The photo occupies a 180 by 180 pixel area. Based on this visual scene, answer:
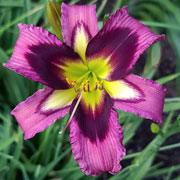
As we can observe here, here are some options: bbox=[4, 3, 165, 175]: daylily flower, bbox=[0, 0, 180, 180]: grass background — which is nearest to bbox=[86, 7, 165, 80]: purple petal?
bbox=[4, 3, 165, 175]: daylily flower

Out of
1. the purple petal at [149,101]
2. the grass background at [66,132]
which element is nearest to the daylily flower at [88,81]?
the purple petal at [149,101]

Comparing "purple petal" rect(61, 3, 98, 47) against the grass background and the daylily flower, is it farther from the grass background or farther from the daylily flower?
the grass background

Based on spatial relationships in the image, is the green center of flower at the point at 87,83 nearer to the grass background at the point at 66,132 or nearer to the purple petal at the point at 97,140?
the purple petal at the point at 97,140

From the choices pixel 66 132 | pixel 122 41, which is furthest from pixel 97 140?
pixel 66 132

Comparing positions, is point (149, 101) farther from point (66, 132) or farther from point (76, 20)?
point (66, 132)

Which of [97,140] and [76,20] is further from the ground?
[76,20]

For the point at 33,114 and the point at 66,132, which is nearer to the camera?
the point at 33,114
